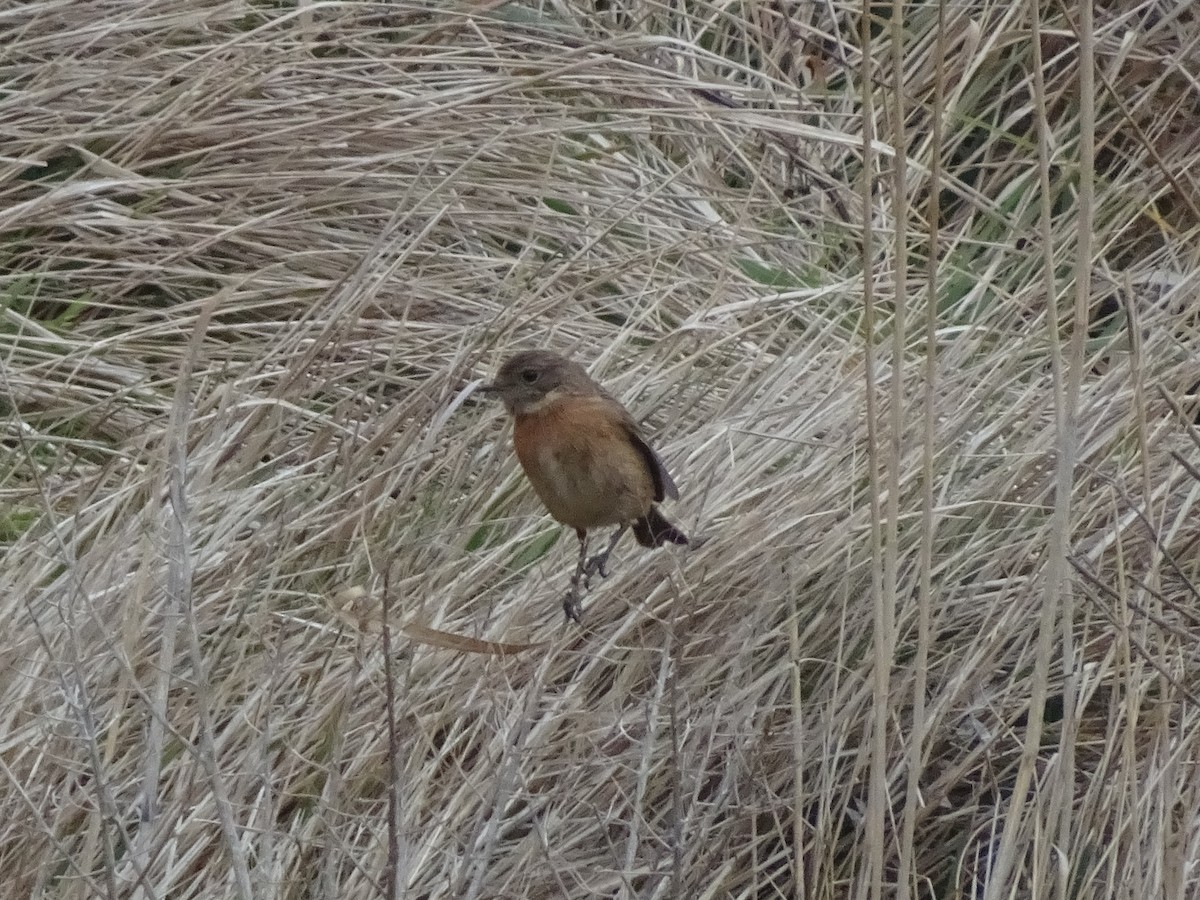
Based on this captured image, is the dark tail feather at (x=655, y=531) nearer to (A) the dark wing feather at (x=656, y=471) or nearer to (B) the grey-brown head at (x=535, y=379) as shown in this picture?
(A) the dark wing feather at (x=656, y=471)

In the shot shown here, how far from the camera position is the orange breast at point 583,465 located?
10.8 feet

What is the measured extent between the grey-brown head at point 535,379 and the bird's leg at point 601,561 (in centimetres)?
29

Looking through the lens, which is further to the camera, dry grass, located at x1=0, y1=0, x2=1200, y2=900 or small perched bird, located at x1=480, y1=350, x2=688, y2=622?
small perched bird, located at x1=480, y1=350, x2=688, y2=622

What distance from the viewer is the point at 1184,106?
532 centimetres

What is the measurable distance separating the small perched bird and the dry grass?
0.11 meters

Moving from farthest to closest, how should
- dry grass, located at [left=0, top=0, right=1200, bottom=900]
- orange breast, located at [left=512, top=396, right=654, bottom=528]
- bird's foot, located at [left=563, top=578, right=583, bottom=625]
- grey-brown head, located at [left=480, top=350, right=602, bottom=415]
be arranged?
grey-brown head, located at [left=480, top=350, right=602, bottom=415] < orange breast, located at [left=512, top=396, right=654, bottom=528] < bird's foot, located at [left=563, top=578, right=583, bottom=625] < dry grass, located at [left=0, top=0, right=1200, bottom=900]

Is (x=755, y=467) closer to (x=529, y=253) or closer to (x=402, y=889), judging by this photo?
(x=529, y=253)

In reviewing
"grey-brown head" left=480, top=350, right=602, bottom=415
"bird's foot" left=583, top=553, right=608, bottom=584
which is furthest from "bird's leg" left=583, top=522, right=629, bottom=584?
"grey-brown head" left=480, top=350, right=602, bottom=415

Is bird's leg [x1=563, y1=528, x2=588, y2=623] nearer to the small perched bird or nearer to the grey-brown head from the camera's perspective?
the small perched bird

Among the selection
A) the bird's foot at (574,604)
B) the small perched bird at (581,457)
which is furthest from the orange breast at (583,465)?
the bird's foot at (574,604)

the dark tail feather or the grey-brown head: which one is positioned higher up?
the grey-brown head

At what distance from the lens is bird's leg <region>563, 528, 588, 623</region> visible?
316 centimetres

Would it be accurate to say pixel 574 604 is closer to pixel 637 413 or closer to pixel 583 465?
pixel 583 465

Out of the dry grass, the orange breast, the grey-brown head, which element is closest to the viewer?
the dry grass
